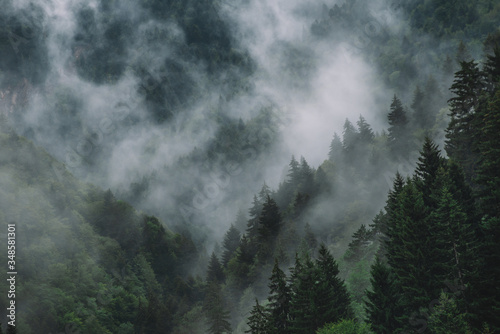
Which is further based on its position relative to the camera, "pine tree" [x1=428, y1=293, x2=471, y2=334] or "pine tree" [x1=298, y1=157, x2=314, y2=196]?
"pine tree" [x1=298, y1=157, x2=314, y2=196]

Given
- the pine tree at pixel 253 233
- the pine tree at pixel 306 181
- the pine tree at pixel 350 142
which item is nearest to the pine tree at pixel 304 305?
the pine tree at pixel 253 233

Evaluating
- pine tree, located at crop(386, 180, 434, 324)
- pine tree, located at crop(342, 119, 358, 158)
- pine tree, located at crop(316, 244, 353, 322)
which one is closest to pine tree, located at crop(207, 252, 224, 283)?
pine tree, located at crop(342, 119, 358, 158)

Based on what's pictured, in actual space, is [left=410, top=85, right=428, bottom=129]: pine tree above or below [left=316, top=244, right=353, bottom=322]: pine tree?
above

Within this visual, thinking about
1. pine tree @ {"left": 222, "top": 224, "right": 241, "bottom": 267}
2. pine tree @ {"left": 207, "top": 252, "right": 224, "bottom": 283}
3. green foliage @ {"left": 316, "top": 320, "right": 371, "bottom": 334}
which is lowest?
green foliage @ {"left": 316, "top": 320, "right": 371, "bottom": 334}

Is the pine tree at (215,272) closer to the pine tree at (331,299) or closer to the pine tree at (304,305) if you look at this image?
the pine tree at (331,299)

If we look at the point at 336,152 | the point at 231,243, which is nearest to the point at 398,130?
the point at 336,152

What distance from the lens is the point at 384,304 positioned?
34.4m

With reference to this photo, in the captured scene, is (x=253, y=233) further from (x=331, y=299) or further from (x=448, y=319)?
(x=448, y=319)

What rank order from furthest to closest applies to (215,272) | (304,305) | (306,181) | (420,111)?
(306,181), (420,111), (215,272), (304,305)

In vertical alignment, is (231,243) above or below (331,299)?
above

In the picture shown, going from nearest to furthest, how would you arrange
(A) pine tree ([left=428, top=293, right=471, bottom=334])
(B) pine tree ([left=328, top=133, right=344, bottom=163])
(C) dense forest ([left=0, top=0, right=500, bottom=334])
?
(A) pine tree ([left=428, top=293, right=471, bottom=334]) < (C) dense forest ([left=0, top=0, right=500, bottom=334]) < (B) pine tree ([left=328, top=133, right=344, bottom=163])

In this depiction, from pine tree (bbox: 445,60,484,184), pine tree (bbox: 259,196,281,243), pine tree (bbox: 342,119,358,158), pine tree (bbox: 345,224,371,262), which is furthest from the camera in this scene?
pine tree (bbox: 342,119,358,158)

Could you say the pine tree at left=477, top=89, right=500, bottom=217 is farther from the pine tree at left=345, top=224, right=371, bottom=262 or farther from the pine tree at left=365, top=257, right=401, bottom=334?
the pine tree at left=345, top=224, right=371, bottom=262

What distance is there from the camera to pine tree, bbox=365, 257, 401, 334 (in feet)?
111
